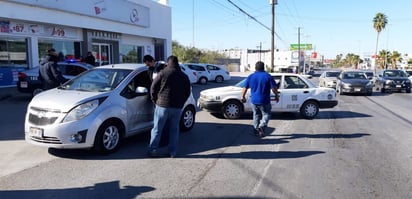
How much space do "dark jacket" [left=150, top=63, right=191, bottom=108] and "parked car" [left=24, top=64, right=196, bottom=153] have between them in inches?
27.7

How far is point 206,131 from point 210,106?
2151 millimetres

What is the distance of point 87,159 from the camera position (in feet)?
19.9

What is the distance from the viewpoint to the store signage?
1839 cm

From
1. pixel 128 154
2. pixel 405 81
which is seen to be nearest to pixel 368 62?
pixel 405 81

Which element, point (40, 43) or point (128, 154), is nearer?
point (128, 154)

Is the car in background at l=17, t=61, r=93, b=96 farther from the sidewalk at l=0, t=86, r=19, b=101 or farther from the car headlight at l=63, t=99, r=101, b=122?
the car headlight at l=63, t=99, r=101, b=122

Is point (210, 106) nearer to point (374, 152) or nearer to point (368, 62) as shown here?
point (374, 152)

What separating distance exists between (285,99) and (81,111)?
21.7 feet

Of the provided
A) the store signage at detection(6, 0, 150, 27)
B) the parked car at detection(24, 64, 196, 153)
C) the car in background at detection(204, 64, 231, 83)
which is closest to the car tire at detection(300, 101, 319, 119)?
the parked car at detection(24, 64, 196, 153)

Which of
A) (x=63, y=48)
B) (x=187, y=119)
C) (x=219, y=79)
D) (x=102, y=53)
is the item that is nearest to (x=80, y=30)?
(x=63, y=48)

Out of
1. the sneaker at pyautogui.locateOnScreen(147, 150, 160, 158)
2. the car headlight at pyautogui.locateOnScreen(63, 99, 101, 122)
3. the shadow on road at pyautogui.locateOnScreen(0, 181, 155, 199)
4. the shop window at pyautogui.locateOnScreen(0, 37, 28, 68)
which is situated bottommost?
the shadow on road at pyautogui.locateOnScreen(0, 181, 155, 199)

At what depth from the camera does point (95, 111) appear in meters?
6.05

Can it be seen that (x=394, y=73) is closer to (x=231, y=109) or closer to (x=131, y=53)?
(x=231, y=109)

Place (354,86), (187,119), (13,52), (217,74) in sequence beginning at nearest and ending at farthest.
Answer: (187,119) < (13,52) < (354,86) < (217,74)
